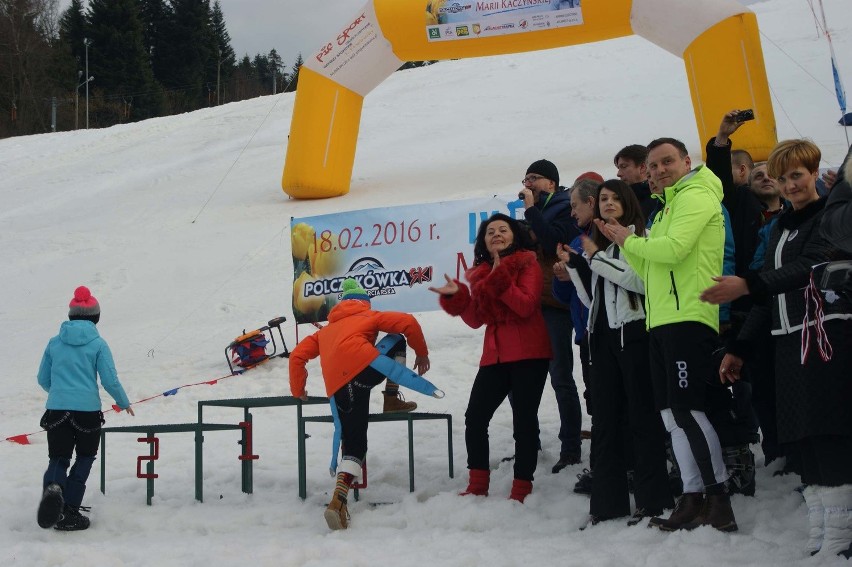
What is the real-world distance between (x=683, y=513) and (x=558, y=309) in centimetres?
179

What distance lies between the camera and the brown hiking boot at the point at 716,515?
154 inches

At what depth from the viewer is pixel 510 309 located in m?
5.22

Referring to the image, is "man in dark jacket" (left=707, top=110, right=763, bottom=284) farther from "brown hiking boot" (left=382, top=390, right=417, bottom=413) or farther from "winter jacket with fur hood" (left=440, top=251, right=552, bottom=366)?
"brown hiking boot" (left=382, top=390, right=417, bottom=413)

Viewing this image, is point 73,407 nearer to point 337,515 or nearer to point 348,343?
point 348,343

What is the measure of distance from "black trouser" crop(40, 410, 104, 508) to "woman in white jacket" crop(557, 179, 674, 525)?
2.94 meters

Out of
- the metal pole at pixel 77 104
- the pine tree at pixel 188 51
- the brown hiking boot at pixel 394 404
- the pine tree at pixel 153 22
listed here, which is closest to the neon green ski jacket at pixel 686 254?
the brown hiking boot at pixel 394 404

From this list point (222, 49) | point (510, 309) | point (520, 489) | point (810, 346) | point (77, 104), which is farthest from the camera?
point (222, 49)

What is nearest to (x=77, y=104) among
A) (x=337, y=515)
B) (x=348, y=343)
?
(x=348, y=343)

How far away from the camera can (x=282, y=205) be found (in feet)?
49.9

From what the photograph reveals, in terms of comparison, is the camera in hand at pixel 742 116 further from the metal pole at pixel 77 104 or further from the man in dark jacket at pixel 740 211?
the metal pole at pixel 77 104

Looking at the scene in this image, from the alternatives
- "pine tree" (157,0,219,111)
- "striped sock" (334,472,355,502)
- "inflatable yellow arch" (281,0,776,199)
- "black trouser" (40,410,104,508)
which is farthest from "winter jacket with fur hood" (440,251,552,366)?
"pine tree" (157,0,219,111)

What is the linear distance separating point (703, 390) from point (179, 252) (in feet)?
35.4

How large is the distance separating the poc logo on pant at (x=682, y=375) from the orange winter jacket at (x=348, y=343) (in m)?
1.72

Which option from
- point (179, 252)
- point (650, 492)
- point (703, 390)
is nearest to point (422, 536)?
point (650, 492)
